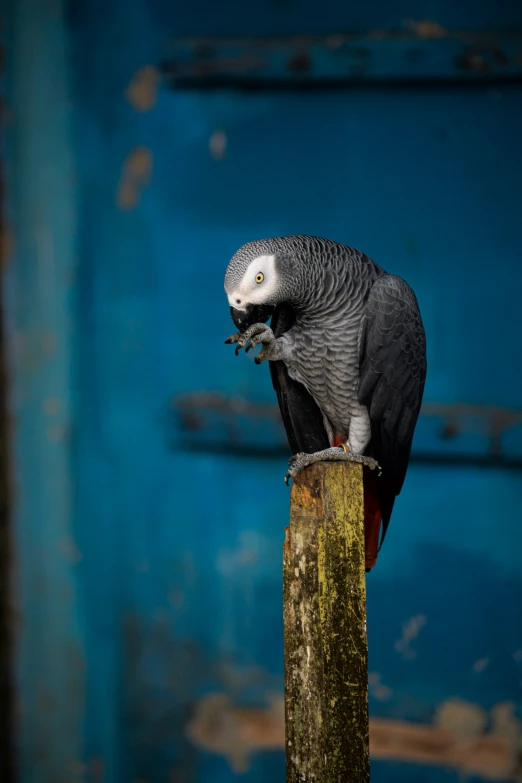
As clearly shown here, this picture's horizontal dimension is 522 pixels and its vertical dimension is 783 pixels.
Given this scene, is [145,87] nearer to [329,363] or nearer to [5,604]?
[329,363]

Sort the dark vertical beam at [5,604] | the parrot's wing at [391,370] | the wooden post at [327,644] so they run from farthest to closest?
the dark vertical beam at [5,604], the parrot's wing at [391,370], the wooden post at [327,644]

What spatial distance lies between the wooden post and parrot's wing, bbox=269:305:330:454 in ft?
1.32

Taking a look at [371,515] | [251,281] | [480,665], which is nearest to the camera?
[251,281]

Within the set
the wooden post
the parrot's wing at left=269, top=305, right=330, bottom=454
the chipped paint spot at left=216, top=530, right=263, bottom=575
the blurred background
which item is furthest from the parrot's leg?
the chipped paint spot at left=216, top=530, right=263, bottom=575

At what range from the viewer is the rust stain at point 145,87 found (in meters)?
1.98

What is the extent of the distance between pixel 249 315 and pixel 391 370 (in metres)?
0.27

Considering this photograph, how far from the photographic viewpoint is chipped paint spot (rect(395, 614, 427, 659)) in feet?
6.52

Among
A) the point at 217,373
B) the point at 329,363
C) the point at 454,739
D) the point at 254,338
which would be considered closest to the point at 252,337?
the point at 254,338

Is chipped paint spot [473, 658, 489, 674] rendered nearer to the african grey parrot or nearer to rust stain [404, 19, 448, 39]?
the african grey parrot

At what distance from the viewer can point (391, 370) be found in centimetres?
138

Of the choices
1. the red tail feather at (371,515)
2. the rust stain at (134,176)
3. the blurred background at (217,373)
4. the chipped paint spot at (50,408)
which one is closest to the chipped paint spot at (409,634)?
the blurred background at (217,373)

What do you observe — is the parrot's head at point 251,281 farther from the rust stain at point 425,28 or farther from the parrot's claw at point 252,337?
the rust stain at point 425,28

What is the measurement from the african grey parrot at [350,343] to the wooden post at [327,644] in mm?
139

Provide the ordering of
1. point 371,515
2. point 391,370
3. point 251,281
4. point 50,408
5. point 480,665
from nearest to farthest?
point 251,281 → point 391,370 → point 371,515 → point 480,665 → point 50,408
